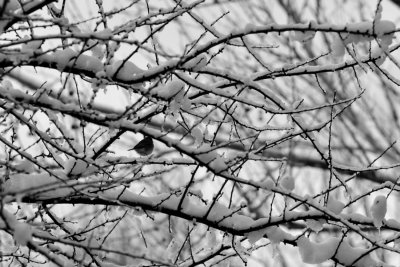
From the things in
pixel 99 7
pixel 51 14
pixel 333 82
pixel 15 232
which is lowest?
pixel 15 232

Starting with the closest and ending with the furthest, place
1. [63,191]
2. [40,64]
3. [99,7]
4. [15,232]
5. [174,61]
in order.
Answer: [15,232], [174,61], [40,64], [63,191], [99,7]

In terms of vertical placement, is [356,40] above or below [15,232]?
above

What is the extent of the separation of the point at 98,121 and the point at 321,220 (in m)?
1.15

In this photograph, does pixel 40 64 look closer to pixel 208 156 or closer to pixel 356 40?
pixel 208 156

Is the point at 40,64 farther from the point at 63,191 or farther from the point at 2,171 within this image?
the point at 2,171

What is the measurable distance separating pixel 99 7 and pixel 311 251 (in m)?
1.59

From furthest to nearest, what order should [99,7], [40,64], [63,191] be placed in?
[99,7] < [63,191] < [40,64]

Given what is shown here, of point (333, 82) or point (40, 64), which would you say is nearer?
point (40, 64)

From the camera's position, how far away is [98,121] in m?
2.47

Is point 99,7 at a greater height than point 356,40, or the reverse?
point 99,7

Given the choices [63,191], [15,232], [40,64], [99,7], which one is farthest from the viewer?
[99,7]

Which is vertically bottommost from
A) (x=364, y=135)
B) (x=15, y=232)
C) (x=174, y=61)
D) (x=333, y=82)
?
(x=15, y=232)

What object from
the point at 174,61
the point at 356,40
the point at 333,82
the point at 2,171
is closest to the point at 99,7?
the point at 174,61

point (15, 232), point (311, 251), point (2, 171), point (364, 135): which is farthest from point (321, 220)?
point (364, 135)
